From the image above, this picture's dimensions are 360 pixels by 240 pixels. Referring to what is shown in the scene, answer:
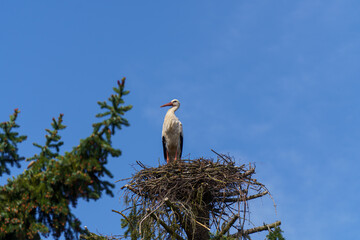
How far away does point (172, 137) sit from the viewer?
1218 centimetres

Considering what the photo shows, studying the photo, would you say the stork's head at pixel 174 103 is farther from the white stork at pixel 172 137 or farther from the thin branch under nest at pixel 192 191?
the thin branch under nest at pixel 192 191

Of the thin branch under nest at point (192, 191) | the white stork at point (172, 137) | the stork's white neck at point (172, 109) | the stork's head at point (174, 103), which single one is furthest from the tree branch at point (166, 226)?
the stork's head at point (174, 103)

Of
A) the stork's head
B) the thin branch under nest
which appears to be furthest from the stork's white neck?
the thin branch under nest

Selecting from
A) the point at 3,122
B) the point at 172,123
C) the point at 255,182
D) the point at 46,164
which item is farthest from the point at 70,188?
the point at 172,123

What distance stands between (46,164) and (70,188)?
17.2 inches

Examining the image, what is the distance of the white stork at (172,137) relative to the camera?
39.9ft

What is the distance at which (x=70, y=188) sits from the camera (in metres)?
4.91

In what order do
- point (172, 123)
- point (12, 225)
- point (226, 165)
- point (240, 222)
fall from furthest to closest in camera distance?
1. point (172, 123)
2. point (226, 165)
3. point (240, 222)
4. point (12, 225)

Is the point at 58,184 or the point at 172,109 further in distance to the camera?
the point at 172,109

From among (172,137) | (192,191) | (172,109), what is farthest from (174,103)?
(192,191)

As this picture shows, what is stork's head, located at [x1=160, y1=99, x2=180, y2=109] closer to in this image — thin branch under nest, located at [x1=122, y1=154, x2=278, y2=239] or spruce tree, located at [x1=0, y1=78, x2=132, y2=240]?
thin branch under nest, located at [x1=122, y1=154, x2=278, y2=239]

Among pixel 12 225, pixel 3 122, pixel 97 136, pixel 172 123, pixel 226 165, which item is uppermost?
pixel 172 123

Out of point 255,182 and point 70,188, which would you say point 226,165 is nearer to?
point 255,182

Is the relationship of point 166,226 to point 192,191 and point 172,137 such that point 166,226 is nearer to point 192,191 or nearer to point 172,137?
point 192,191
